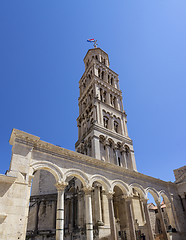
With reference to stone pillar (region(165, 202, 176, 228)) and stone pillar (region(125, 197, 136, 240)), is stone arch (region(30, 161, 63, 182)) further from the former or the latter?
stone pillar (region(165, 202, 176, 228))

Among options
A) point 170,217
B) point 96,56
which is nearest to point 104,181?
point 170,217

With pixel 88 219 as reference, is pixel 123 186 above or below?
above

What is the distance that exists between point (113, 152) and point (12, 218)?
17.5 meters

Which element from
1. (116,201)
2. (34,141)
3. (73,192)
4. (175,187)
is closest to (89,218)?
(34,141)

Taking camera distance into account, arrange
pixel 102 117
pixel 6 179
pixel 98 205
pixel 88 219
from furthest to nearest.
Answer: pixel 102 117
pixel 98 205
pixel 88 219
pixel 6 179

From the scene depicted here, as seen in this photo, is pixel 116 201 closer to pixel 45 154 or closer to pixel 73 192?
pixel 73 192

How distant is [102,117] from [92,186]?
10.9 metres

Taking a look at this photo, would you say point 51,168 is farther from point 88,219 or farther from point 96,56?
point 96,56

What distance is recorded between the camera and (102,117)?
28438 millimetres

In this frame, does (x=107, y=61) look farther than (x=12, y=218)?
Yes

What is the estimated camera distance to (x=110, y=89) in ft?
111

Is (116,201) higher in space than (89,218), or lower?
higher

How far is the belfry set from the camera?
12977 millimetres

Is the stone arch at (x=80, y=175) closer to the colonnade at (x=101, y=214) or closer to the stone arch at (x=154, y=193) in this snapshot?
the colonnade at (x=101, y=214)
